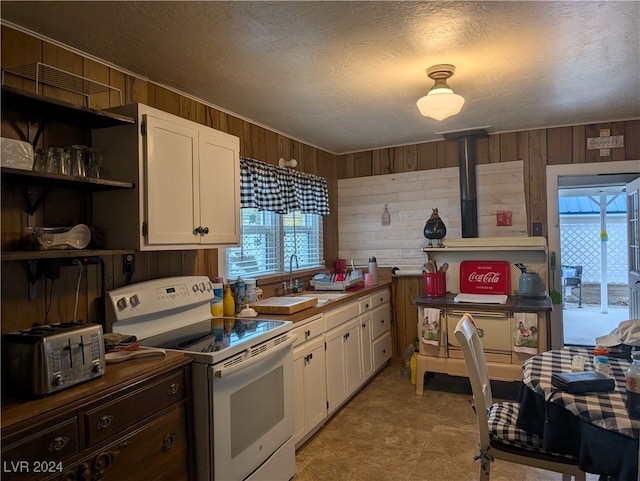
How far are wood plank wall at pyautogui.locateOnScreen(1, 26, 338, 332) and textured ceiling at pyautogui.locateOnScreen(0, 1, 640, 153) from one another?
88 millimetres

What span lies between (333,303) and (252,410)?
46.0 inches

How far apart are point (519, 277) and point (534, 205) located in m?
0.70

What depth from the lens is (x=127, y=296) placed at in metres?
2.06

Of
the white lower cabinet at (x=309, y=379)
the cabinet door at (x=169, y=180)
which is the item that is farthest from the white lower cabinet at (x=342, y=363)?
the cabinet door at (x=169, y=180)

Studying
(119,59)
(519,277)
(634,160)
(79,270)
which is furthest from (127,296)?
(634,160)

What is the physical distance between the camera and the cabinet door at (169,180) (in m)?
2.01

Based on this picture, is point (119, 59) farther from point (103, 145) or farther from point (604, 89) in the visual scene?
point (604, 89)

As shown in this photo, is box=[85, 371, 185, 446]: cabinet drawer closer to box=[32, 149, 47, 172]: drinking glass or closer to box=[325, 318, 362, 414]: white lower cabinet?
box=[32, 149, 47, 172]: drinking glass

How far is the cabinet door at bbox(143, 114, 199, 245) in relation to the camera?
2012 mm

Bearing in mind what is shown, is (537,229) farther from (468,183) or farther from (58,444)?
(58,444)

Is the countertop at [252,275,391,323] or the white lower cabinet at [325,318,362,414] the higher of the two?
the countertop at [252,275,391,323]

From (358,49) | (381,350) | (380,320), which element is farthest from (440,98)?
(381,350)

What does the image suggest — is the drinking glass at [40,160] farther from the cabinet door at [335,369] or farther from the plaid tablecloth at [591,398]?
the plaid tablecloth at [591,398]

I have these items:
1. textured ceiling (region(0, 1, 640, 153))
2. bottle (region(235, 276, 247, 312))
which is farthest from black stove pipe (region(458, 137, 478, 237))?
bottle (region(235, 276, 247, 312))
